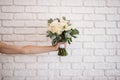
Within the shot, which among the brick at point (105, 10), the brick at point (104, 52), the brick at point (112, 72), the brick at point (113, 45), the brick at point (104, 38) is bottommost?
the brick at point (112, 72)

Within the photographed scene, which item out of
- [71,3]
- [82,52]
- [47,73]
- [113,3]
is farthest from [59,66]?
[113,3]

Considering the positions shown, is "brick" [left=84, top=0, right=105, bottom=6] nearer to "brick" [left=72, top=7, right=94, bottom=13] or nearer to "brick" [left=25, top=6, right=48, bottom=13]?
"brick" [left=72, top=7, right=94, bottom=13]

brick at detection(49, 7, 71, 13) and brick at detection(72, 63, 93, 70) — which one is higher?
brick at detection(49, 7, 71, 13)

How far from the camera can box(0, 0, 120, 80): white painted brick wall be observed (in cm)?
161

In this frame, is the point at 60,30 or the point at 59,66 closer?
the point at 60,30

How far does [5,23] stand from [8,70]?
390 mm

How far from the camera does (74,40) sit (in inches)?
64.3

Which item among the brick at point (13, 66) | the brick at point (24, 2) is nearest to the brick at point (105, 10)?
the brick at point (24, 2)

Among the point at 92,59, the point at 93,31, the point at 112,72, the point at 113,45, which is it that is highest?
the point at 93,31

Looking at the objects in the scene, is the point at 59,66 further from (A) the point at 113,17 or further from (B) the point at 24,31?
(A) the point at 113,17

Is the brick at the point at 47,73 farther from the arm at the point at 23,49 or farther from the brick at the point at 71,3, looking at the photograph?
the brick at the point at 71,3

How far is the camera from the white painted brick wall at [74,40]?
1.61 meters

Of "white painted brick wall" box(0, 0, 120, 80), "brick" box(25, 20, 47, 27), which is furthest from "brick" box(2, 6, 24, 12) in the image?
"brick" box(25, 20, 47, 27)

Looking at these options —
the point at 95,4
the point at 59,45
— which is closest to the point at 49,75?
the point at 59,45
